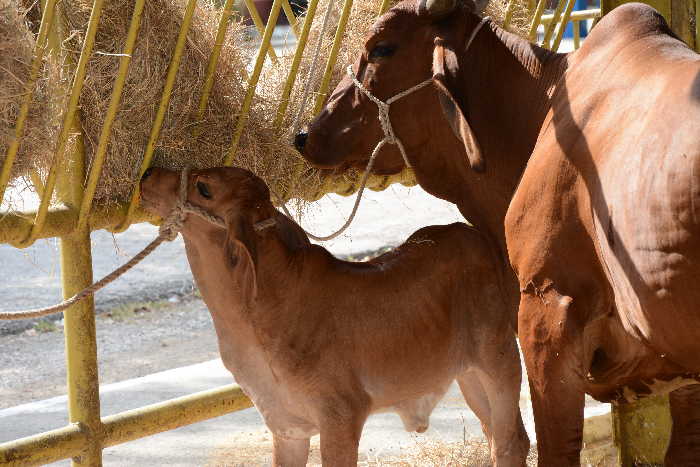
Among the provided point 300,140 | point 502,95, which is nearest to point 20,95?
point 300,140

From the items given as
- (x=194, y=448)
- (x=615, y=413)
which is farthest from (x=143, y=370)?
(x=615, y=413)

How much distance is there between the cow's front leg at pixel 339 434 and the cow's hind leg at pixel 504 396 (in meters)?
0.62

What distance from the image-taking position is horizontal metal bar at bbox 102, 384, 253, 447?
3.74 m

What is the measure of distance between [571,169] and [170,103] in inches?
56.7

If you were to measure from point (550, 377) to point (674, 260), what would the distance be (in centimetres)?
73

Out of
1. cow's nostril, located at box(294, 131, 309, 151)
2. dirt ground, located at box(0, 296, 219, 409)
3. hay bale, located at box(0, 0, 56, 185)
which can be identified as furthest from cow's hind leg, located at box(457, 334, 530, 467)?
dirt ground, located at box(0, 296, 219, 409)

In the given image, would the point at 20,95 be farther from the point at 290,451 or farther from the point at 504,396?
the point at 504,396

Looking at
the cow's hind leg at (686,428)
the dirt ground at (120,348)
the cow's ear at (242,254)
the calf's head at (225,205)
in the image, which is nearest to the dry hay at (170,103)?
the calf's head at (225,205)

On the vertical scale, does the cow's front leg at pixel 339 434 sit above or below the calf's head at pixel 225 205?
below

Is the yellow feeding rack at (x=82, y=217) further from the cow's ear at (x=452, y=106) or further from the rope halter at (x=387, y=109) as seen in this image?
the cow's ear at (x=452, y=106)

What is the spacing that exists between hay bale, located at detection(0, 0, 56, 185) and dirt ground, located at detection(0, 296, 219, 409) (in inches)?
154

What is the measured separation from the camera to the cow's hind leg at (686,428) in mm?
3695

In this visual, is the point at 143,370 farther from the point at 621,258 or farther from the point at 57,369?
the point at 621,258

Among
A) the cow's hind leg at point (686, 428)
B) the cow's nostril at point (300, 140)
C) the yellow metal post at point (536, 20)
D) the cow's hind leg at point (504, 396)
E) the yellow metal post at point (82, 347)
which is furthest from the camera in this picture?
the yellow metal post at point (536, 20)
